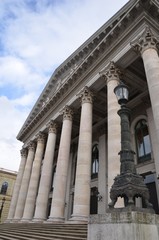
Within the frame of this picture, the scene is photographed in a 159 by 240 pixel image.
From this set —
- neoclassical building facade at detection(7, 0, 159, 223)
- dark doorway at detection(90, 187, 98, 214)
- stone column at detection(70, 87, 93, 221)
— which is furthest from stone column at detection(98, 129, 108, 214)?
stone column at detection(70, 87, 93, 221)

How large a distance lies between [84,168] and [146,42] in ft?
28.9

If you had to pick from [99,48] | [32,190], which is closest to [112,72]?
[99,48]

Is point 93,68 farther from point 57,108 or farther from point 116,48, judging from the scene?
point 57,108

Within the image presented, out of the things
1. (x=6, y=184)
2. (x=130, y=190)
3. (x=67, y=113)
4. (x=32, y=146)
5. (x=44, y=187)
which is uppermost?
(x=67, y=113)

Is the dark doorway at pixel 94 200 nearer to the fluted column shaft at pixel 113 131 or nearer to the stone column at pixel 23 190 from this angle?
the stone column at pixel 23 190

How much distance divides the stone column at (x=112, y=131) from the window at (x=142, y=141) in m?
5.69

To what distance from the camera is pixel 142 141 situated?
56.1 feet

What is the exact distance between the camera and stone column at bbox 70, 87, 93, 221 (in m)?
12.0

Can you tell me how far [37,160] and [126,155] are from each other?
18.7m

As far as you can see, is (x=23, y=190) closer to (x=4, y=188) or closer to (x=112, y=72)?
(x=112, y=72)

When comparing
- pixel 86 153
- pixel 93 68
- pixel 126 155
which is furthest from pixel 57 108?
pixel 126 155

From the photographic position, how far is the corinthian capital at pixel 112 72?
13578mm

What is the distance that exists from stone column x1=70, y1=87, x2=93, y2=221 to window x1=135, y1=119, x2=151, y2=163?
5.20 metres

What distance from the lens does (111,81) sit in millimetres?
13383
